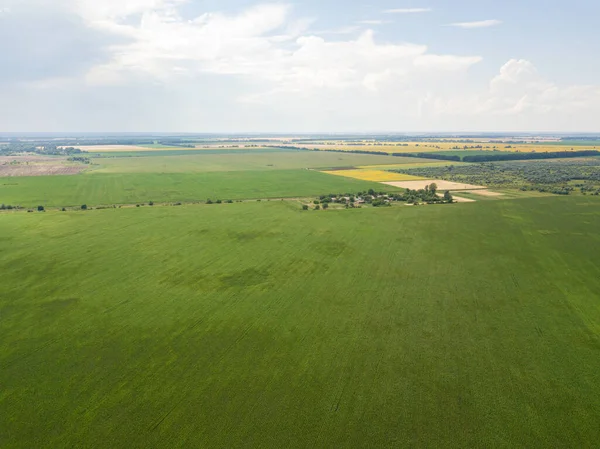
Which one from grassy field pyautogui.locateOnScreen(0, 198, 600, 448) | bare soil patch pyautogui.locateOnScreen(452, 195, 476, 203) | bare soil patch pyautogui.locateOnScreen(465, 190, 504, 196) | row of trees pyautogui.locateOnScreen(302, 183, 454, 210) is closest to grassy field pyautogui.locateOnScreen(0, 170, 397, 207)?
row of trees pyautogui.locateOnScreen(302, 183, 454, 210)

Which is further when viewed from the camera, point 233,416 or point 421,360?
point 421,360

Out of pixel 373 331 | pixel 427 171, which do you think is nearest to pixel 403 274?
pixel 373 331

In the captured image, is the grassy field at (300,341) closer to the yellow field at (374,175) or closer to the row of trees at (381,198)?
the row of trees at (381,198)

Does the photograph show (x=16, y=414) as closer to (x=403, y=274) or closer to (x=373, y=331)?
(x=373, y=331)

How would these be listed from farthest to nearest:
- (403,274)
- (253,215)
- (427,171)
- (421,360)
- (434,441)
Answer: (427,171), (253,215), (403,274), (421,360), (434,441)

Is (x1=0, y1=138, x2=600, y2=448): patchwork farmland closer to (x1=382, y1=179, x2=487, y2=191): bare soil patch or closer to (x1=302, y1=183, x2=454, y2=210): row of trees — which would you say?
(x1=302, y1=183, x2=454, y2=210): row of trees

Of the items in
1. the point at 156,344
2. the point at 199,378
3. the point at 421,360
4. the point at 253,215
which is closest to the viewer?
the point at 199,378
